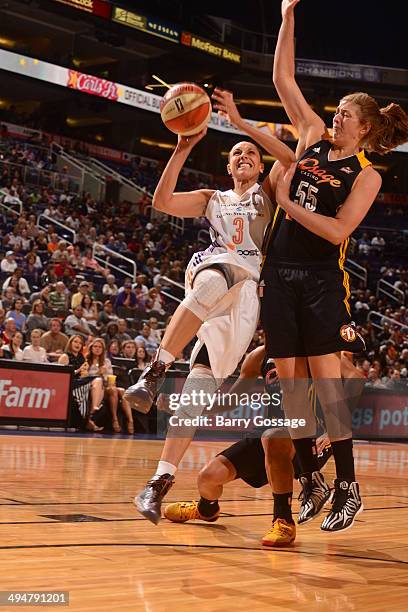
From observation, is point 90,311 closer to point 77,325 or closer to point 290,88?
point 77,325

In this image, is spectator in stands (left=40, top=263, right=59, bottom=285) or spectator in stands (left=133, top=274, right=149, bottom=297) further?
spectator in stands (left=133, top=274, right=149, bottom=297)

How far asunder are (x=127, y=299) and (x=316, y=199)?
42.9ft

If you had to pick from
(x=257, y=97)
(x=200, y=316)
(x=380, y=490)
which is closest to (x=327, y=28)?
(x=257, y=97)

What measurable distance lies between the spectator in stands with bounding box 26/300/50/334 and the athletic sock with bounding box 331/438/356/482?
9.93m

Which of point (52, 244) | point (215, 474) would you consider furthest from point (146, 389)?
point (52, 244)

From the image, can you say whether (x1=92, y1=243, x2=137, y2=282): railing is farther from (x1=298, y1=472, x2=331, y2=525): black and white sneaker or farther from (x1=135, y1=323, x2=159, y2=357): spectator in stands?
(x1=298, y1=472, x2=331, y2=525): black and white sneaker

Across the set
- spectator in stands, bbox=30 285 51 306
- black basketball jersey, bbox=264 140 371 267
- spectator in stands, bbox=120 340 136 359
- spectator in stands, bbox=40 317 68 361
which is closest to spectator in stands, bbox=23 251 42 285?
spectator in stands, bbox=30 285 51 306

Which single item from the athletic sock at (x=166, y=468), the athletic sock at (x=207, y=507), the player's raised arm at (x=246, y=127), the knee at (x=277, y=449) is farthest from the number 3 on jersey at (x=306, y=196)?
the athletic sock at (x=207, y=507)

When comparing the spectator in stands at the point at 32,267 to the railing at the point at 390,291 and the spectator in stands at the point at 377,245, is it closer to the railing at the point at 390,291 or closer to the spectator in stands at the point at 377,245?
the railing at the point at 390,291

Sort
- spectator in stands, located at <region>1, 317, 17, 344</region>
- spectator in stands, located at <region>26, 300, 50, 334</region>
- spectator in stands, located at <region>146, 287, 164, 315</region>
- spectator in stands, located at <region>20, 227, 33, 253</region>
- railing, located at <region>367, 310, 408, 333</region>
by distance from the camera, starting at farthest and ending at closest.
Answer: railing, located at <region>367, 310, 408, 333</region> < spectator in stands, located at <region>20, 227, 33, 253</region> < spectator in stands, located at <region>146, 287, 164, 315</region> < spectator in stands, located at <region>26, 300, 50, 334</region> < spectator in stands, located at <region>1, 317, 17, 344</region>

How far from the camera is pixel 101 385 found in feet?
40.3

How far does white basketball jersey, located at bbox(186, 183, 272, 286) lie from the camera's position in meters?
4.64

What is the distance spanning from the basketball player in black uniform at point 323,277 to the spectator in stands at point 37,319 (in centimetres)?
967

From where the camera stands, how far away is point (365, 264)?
28.1 m
